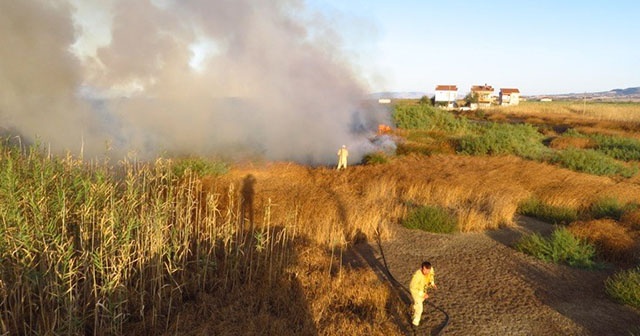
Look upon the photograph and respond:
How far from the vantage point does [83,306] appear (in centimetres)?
430

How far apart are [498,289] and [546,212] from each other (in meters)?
4.96

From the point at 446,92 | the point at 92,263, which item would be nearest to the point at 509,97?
the point at 446,92

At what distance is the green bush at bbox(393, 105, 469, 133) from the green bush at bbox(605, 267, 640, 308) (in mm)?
22138

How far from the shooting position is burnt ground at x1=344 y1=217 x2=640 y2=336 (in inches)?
202

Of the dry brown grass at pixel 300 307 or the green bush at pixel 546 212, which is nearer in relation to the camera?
the dry brown grass at pixel 300 307

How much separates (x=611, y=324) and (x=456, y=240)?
3.35 m

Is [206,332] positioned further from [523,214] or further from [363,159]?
[363,159]

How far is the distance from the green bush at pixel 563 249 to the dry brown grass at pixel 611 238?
0.25 meters

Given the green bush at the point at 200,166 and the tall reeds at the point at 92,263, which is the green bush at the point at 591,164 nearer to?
the green bush at the point at 200,166

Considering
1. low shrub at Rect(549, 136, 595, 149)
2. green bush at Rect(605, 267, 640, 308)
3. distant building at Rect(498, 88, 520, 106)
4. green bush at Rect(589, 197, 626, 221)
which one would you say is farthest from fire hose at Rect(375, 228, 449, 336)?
distant building at Rect(498, 88, 520, 106)

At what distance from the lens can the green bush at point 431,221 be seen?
29.2 feet

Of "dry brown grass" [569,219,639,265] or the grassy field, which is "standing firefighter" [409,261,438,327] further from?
"dry brown grass" [569,219,639,265]

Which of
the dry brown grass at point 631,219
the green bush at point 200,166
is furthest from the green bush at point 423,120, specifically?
the dry brown grass at point 631,219

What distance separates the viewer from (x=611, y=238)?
306 inches
